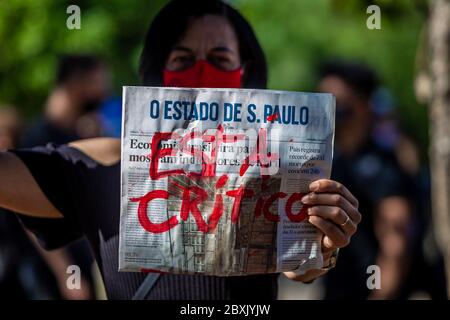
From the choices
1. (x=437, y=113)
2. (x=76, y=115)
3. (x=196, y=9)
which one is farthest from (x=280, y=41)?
(x=196, y=9)

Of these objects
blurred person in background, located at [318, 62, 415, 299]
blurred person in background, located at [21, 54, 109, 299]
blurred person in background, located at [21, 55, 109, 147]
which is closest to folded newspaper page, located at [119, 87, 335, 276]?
blurred person in background, located at [318, 62, 415, 299]

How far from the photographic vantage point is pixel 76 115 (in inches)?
251

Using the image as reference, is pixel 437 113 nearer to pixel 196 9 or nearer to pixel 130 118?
pixel 196 9

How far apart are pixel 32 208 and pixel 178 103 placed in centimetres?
68

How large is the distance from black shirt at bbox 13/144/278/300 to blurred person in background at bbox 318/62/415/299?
7.93 feet

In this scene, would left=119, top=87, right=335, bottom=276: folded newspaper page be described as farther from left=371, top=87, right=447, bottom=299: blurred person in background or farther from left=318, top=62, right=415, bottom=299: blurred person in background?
left=371, top=87, right=447, bottom=299: blurred person in background

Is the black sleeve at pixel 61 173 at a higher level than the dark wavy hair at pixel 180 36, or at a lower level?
lower

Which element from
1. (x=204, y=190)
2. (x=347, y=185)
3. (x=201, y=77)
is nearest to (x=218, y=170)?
(x=204, y=190)

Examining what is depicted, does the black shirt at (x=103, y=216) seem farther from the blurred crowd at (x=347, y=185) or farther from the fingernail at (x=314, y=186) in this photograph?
the blurred crowd at (x=347, y=185)

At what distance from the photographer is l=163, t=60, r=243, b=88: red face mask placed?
10.0 ft

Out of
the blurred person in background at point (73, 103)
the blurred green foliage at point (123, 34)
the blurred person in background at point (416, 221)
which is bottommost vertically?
the blurred person in background at point (416, 221)

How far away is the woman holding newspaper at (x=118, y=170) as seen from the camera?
300 centimetres

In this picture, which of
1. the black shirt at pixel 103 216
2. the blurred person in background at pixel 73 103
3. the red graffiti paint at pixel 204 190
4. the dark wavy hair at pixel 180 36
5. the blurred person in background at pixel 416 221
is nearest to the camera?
the red graffiti paint at pixel 204 190


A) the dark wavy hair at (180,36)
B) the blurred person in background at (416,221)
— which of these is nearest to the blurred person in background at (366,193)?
the blurred person in background at (416,221)
